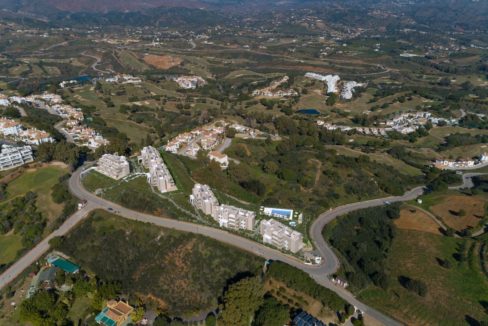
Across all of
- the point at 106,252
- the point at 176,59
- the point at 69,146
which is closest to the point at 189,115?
the point at 69,146

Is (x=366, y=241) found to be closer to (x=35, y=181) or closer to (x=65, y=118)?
(x=35, y=181)

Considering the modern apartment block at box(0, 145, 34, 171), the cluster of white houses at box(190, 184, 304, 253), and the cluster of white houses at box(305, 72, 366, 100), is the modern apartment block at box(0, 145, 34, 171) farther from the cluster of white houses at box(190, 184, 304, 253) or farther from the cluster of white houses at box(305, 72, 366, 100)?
the cluster of white houses at box(305, 72, 366, 100)

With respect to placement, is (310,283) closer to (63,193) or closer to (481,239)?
(481,239)

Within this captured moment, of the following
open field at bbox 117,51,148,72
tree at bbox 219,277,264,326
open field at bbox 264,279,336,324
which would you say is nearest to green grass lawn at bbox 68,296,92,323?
tree at bbox 219,277,264,326

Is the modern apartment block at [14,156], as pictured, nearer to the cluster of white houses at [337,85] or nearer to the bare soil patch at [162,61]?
the cluster of white houses at [337,85]

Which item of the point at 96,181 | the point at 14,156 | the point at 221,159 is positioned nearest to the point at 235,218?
the point at 221,159

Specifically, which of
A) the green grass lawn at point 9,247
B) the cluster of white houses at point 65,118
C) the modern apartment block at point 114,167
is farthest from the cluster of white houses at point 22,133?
the green grass lawn at point 9,247
